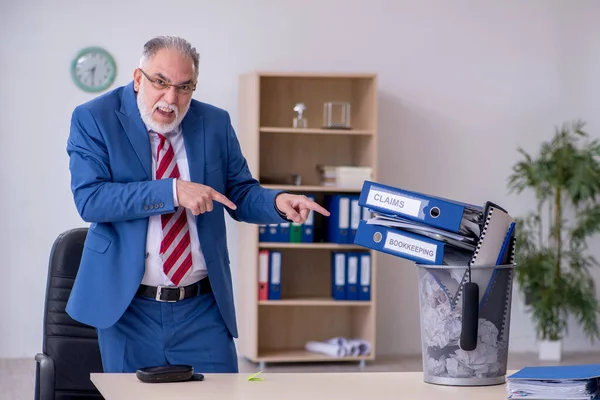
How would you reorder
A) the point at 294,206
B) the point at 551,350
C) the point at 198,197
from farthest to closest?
1. the point at 551,350
2. the point at 294,206
3. the point at 198,197

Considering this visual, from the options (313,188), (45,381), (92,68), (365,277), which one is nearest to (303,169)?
(313,188)

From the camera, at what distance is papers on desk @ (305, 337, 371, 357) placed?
5738mm

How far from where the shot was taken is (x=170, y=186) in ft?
7.48

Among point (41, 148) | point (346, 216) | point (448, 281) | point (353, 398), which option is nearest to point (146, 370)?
point (353, 398)

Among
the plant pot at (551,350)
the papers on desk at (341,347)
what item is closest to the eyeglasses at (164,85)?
the papers on desk at (341,347)

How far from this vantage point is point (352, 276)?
5.80 m

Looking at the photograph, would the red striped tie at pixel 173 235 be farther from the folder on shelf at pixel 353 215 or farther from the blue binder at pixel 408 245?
the folder on shelf at pixel 353 215

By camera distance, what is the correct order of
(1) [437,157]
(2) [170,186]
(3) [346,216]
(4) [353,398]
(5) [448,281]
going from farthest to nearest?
(1) [437,157] < (3) [346,216] < (2) [170,186] < (5) [448,281] < (4) [353,398]

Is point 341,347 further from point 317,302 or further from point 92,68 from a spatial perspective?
point 92,68

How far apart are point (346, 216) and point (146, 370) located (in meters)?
3.82

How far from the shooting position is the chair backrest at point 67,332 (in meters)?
2.54

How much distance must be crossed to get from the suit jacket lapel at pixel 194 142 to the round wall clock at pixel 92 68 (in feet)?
11.4

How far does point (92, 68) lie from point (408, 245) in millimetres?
4330

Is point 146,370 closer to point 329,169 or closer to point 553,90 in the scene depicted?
point 329,169
